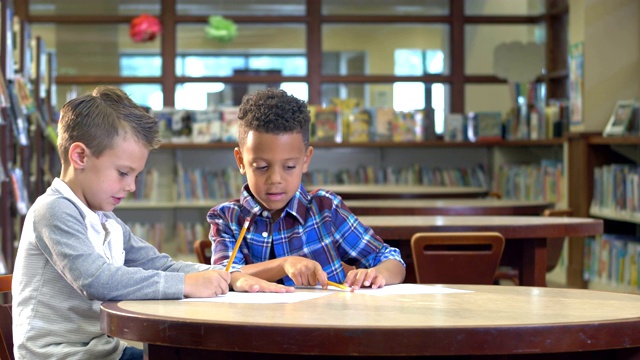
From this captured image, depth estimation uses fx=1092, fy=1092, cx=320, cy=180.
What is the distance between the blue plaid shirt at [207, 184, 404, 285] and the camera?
2.32m

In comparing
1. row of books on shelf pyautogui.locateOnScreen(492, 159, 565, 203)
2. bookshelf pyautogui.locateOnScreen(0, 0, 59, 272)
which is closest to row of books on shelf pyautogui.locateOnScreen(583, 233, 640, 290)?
row of books on shelf pyautogui.locateOnScreen(492, 159, 565, 203)

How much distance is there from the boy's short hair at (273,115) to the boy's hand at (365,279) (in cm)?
51

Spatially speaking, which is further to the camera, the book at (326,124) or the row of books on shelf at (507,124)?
the book at (326,124)

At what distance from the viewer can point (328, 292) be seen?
1839 millimetres

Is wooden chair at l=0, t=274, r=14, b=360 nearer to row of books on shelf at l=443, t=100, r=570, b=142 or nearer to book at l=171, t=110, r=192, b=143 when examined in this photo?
row of books on shelf at l=443, t=100, r=570, b=142

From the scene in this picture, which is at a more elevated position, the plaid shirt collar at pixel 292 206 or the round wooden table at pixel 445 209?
the plaid shirt collar at pixel 292 206

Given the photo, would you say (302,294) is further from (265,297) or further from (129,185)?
(129,185)

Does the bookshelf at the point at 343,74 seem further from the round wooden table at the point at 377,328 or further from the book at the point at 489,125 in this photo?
the round wooden table at the point at 377,328

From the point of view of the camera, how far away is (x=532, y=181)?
8.27 meters

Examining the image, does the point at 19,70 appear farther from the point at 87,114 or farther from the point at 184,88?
the point at 87,114

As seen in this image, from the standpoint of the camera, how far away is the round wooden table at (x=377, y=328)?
136 cm

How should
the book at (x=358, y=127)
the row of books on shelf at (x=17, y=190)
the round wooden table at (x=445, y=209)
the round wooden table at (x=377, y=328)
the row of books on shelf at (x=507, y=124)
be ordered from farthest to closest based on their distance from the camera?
the book at (x=358, y=127)
the row of books on shelf at (x=507, y=124)
the row of books on shelf at (x=17, y=190)
the round wooden table at (x=445, y=209)
the round wooden table at (x=377, y=328)

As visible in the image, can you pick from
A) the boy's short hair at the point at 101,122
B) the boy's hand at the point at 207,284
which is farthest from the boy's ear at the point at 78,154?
the boy's hand at the point at 207,284

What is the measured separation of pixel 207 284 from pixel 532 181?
22.2 feet
